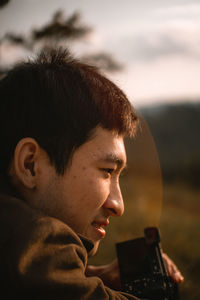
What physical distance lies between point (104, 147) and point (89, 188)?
16 cm

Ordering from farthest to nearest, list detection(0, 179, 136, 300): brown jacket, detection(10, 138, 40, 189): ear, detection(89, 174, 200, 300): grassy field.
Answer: detection(89, 174, 200, 300): grassy field, detection(10, 138, 40, 189): ear, detection(0, 179, 136, 300): brown jacket

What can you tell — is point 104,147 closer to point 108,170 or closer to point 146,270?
point 108,170

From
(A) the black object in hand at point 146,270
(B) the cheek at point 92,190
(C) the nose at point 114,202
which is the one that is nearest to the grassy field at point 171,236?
(A) the black object in hand at point 146,270

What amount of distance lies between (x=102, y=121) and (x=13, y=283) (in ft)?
2.10

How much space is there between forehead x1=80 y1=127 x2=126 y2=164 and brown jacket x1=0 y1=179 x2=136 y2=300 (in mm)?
318

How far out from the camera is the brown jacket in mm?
815

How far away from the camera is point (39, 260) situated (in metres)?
0.84

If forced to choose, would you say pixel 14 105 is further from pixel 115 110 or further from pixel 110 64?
pixel 110 64

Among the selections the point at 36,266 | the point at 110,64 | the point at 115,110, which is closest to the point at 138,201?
the point at 110,64

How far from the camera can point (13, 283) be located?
82 cm

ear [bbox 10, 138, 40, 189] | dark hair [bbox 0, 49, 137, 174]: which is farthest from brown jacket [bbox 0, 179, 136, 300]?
dark hair [bbox 0, 49, 137, 174]

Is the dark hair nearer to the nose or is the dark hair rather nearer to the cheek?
the cheek

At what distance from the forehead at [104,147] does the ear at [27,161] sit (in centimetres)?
18

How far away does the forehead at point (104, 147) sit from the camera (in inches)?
45.9
